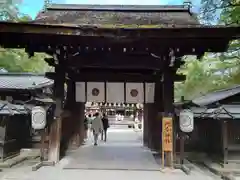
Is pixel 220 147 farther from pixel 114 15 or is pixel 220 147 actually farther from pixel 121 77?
pixel 114 15

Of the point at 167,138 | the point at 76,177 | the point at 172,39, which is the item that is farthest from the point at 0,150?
the point at 172,39

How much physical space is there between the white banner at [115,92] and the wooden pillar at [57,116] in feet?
9.49

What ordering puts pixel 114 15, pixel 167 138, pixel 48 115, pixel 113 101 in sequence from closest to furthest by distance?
pixel 167 138, pixel 48 115, pixel 114 15, pixel 113 101

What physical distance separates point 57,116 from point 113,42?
3197mm

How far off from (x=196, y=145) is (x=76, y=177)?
331 inches

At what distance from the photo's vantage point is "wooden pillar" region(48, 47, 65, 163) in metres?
11.2

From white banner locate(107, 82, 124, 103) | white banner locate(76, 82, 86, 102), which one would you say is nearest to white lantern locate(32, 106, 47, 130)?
white banner locate(76, 82, 86, 102)

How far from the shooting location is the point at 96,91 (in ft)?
46.0

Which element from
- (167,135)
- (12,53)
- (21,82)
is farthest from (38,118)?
(12,53)

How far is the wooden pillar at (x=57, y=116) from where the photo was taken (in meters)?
11.2

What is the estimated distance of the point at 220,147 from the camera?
41.7 ft

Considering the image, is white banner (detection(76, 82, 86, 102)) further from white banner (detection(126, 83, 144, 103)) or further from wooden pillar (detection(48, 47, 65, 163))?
wooden pillar (detection(48, 47, 65, 163))

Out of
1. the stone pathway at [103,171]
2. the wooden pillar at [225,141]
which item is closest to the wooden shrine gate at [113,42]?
the stone pathway at [103,171]

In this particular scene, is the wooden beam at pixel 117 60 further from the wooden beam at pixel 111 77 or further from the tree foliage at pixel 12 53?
the tree foliage at pixel 12 53
